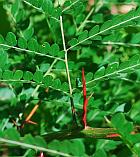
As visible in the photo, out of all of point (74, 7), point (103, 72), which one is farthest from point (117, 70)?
point (74, 7)

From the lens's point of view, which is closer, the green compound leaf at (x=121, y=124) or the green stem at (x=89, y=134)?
the green compound leaf at (x=121, y=124)

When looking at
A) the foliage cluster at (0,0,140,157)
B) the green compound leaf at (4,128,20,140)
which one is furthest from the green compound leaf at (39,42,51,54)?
the green compound leaf at (4,128,20,140)

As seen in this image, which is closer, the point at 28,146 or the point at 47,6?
the point at 28,146

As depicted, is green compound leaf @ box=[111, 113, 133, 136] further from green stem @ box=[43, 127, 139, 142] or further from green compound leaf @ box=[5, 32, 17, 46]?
green compound leaf @ box=[5, 32, 17, 46]

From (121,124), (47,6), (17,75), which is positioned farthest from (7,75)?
(121,124)

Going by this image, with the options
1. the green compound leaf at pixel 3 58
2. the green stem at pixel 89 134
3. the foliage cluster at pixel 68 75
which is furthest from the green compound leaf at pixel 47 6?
the green stem at pixel 89 134

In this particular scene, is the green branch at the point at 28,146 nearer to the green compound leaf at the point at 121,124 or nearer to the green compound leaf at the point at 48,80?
the green compound leaf at the point at 121,124

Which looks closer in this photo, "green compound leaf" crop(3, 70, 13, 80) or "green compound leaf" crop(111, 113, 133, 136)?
"green compound leaf" crop(111, 113, 133, 136)

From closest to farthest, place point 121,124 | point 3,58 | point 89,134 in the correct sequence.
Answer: point 121,124, point 89,134, point 3,58

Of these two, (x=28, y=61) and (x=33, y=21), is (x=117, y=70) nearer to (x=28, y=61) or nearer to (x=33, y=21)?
(x=28, y=61)

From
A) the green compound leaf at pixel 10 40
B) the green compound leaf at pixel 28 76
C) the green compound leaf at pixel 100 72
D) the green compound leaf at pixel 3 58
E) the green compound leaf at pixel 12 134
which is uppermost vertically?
the green compound leaf at pixel 10 40

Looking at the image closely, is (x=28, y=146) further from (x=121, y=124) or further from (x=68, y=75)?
(x=68, y=75)
